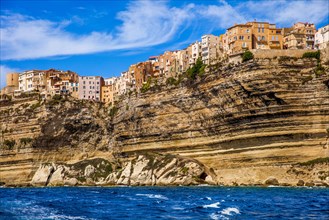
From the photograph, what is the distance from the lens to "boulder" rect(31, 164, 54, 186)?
376ft

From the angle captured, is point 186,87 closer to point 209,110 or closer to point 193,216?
point 209,110

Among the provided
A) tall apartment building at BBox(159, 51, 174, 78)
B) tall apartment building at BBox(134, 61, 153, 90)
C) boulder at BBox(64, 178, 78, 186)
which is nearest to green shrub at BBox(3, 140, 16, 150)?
boulder at BBox(64, 178, 78, 186)

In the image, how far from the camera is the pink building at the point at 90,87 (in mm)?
140750

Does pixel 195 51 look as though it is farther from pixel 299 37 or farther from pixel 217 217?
pixel 217 217

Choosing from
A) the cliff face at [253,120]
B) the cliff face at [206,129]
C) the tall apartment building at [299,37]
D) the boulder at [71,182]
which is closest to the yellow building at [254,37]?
the tall apartment building at [299,37]

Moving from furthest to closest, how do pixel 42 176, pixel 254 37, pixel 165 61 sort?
1. pixel 165 61
2. pixel 42 176
3. pixel 254 37

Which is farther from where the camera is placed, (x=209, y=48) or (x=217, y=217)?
(x=209, y=48)

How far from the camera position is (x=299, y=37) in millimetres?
105062

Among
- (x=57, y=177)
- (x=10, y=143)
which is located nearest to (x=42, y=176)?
(x=57, y=177)

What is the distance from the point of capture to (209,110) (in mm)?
97938

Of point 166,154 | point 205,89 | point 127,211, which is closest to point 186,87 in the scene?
point 205,89

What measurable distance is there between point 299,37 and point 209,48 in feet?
61.7

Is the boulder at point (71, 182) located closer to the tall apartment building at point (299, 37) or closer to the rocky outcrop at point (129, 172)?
the rocky outcrop at point (129, 172)

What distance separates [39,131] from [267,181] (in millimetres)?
58968
